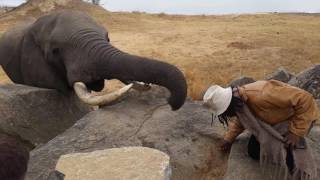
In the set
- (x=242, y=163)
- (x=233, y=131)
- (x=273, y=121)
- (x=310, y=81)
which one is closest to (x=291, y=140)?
(x=273, y=121)

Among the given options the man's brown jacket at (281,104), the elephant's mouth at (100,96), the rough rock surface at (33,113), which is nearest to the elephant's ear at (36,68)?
the rough rock surface at (33,113)

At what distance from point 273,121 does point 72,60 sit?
2.34 metres

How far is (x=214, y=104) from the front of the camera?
5.77 metres

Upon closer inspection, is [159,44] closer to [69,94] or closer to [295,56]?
[295,56]

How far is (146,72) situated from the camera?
623cm

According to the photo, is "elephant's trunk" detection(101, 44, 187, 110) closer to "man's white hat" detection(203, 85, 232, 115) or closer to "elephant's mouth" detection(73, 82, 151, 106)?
"elephant's mouth" detection(73, 82, 151, 106)

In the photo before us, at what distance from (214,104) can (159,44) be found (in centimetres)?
1198

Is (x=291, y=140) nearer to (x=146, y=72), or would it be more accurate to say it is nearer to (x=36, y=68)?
(x=146, y=72)

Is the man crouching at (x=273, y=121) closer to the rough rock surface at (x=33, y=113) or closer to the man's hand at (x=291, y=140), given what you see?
the man's hand at (x=291, y=140)

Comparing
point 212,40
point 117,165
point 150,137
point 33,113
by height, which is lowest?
point 212,40

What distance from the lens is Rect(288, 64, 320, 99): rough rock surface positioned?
9281 mm

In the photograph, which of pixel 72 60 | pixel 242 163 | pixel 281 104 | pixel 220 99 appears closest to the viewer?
pixel 281 104

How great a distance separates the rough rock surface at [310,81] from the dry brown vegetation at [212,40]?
1.38 m

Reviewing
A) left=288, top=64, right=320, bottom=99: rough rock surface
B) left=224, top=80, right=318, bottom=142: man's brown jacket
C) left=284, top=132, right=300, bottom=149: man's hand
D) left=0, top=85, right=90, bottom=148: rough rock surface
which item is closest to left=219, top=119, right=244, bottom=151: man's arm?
left=224, top=80, right=318, bottom=142: man's brown jacket
